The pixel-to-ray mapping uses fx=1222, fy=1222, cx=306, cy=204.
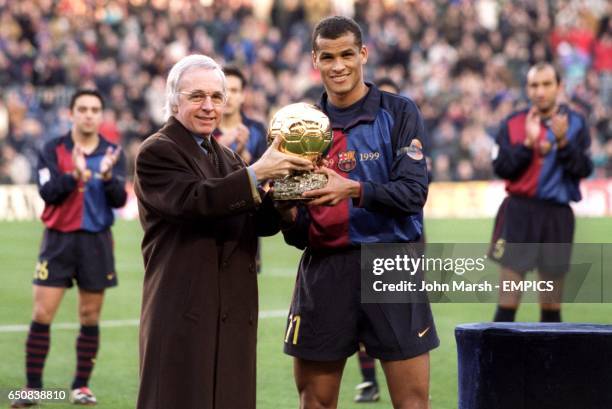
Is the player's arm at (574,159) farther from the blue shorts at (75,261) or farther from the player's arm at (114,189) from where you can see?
the blue shorts at (75,261)

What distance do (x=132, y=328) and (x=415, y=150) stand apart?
21.8ft

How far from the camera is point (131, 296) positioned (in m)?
13.6

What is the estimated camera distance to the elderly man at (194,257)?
15.9ft

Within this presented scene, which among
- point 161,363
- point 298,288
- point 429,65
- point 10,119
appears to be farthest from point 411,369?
point 429,65

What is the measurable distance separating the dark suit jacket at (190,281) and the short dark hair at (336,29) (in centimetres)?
82

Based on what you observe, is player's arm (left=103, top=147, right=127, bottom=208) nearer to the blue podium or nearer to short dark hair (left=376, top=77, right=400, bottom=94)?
short dark hair (left=376, top=77, right=400, bottom=94)

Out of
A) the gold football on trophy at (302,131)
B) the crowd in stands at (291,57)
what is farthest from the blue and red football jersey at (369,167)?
the crowd in stands at (291,57)

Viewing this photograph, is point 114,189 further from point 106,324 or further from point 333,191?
point 333,191

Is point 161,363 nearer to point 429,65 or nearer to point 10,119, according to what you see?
point 10,119

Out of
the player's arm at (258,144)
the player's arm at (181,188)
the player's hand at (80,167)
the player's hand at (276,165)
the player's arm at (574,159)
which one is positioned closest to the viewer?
the player's arm at (181,188)

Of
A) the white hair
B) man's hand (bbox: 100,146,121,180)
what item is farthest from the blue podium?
man's hand (bbox: 100,146,121,180)

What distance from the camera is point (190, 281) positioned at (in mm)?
4887

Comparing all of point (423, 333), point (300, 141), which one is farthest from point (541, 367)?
point (300, 141)

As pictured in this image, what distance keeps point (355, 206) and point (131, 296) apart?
28.4 feet
